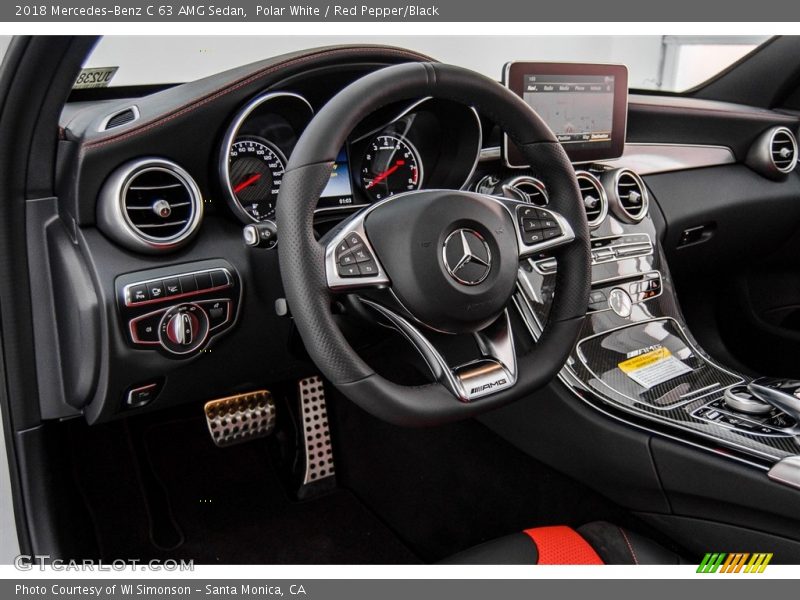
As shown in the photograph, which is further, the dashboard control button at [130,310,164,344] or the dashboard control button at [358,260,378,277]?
the dashboard control button at [130,310,164,344]

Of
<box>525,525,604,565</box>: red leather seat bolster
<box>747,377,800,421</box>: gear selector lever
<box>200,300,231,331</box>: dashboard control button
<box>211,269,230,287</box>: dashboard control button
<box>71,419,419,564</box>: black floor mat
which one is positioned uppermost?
<box>211,269,230,287</box>: dashboard control button

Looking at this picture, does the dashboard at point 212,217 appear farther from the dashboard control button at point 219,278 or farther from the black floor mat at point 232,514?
the black floor mat at point 232,514

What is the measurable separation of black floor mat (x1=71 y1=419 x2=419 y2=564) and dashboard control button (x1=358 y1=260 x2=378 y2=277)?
2.63 ft

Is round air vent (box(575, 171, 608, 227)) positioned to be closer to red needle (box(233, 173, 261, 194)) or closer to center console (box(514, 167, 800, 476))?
center console (box(514, 167, 800, 476))

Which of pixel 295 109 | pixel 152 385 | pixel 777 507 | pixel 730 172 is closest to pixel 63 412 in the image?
pixel 152 385

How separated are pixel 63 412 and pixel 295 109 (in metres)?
0.66

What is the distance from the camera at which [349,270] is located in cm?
103

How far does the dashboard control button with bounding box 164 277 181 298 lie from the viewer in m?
1.18

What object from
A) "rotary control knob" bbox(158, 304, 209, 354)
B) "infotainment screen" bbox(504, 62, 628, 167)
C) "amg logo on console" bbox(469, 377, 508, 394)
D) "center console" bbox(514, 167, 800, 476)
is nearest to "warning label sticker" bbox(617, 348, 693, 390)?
"center console" bbox(514, 167, 800, 476)

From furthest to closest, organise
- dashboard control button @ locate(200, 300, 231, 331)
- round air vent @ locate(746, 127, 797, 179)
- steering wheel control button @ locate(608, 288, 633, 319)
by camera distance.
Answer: round air vent @ locate(746, 127, 797, 179) < steering wheel control button @ locate(608, 288, 633, 319) < dashboard control button @ locate(200, 300, 231, 331)

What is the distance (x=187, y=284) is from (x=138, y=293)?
8 cm

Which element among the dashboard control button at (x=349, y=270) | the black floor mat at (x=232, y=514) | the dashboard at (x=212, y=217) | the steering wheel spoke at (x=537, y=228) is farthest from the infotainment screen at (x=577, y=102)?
the black floor mat at (x=232, y=514)

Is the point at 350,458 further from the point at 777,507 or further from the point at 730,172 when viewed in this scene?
the point at 730,172

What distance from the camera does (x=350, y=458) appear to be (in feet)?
5.88
